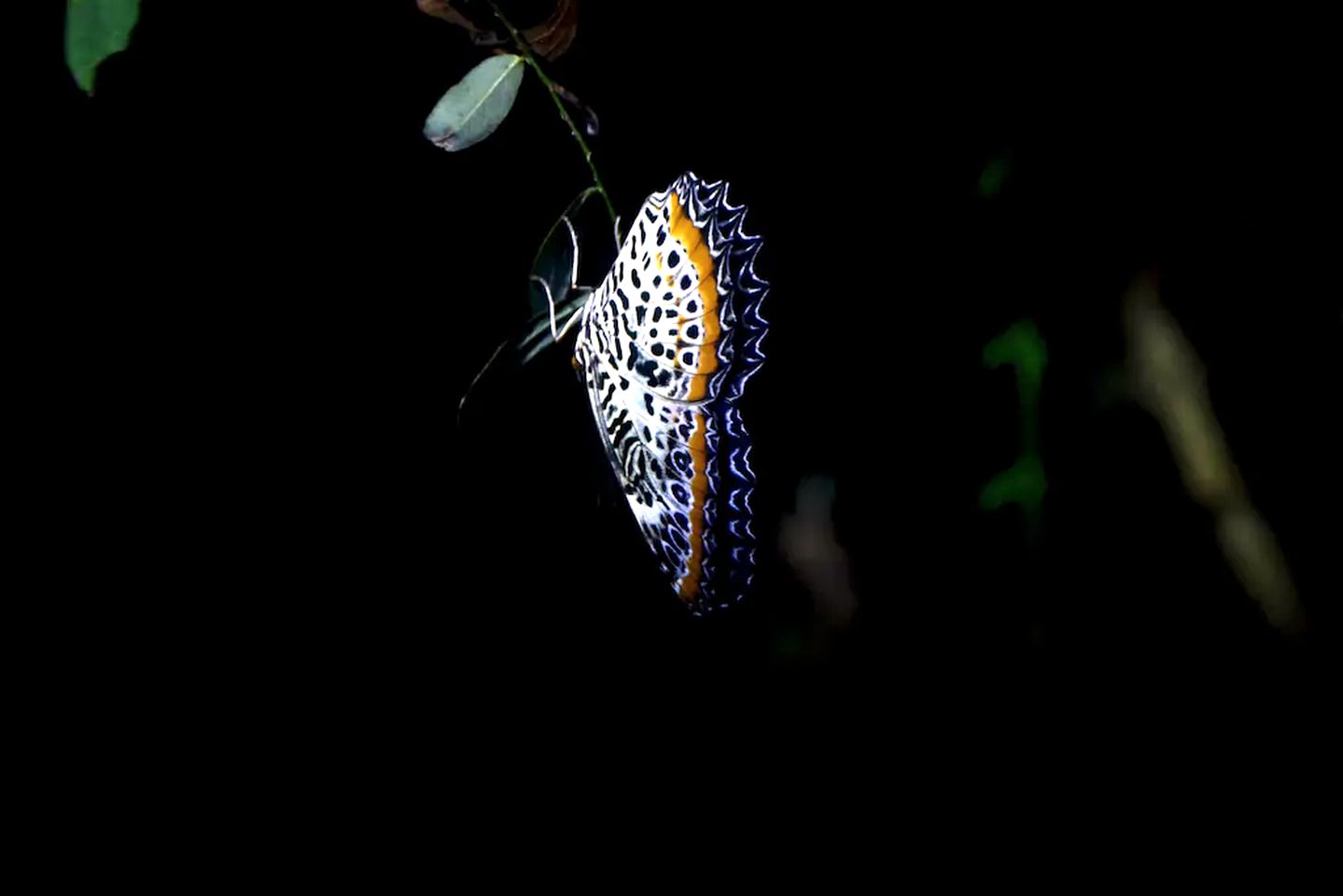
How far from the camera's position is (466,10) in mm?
652

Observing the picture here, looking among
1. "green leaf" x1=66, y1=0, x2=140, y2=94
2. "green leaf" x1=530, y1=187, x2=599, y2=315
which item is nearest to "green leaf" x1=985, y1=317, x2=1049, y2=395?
"green leaf" x1=530, y1=187, x2=599, y2=315

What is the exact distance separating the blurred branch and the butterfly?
181 millimetres

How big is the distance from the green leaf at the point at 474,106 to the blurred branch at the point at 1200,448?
0.36 m

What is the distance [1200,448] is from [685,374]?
245 millimetres

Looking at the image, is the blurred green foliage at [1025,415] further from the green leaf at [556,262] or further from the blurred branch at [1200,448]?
the green leaf at [556,262]

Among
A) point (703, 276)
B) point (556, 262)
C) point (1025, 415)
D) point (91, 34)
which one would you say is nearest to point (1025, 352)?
point (1025, 415)

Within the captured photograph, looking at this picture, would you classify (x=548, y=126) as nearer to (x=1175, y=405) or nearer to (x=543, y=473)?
(x=543, y=473)

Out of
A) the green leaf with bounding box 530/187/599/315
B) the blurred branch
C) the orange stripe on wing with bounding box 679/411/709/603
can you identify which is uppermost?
the green leaf with bounding box 530/187/599/315

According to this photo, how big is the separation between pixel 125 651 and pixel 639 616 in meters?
0.46

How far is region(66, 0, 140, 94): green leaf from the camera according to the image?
0.55 m

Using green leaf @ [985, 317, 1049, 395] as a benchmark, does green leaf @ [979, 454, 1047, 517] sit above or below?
below

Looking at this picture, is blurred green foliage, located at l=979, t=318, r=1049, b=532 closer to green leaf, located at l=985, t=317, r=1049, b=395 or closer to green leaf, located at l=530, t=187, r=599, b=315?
green leaf, located at l=985, t=317, r=1049, b=395

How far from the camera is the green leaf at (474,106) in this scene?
618 millimetres

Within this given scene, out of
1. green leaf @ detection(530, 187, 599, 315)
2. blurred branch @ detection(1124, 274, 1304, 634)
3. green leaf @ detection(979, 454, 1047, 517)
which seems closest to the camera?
blurred branch @ detection(1124, 274, 1304, 634)
